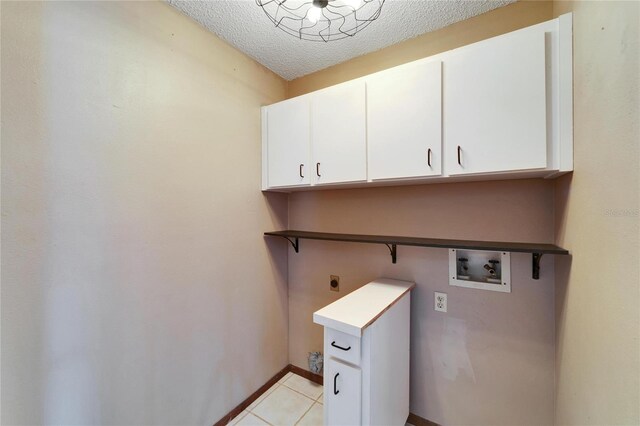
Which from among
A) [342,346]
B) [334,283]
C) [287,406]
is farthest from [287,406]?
[342,346]

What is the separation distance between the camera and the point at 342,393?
1154 mm

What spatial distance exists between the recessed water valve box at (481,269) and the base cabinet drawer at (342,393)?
0.86 meters

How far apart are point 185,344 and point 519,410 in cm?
193

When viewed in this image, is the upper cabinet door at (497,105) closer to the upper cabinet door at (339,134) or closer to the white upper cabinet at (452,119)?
the white upper cabinet at (452,119)

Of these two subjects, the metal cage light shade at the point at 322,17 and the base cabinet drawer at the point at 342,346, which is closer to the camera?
the base cabinet drawer at the point at 342,346

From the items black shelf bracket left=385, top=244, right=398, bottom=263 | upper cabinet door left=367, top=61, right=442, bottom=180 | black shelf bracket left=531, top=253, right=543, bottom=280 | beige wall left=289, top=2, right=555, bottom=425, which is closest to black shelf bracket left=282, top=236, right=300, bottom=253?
beige wall left=289, top=2, right=555, bottom=425

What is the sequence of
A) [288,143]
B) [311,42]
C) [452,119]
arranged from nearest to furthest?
1. [452,119]
2. [311,42]
3. [288,143]

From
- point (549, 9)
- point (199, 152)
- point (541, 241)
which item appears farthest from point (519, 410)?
point (199, 152)

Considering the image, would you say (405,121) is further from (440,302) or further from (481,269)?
(440,302)

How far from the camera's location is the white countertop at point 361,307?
1096 millimetres

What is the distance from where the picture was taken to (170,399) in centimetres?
139

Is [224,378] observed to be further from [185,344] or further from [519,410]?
[519,410]

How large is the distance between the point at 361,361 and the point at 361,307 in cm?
24

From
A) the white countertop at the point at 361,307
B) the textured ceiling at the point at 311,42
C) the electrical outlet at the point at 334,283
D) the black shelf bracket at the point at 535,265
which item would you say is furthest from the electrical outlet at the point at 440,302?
the textured ceiling at the point at 311,42
